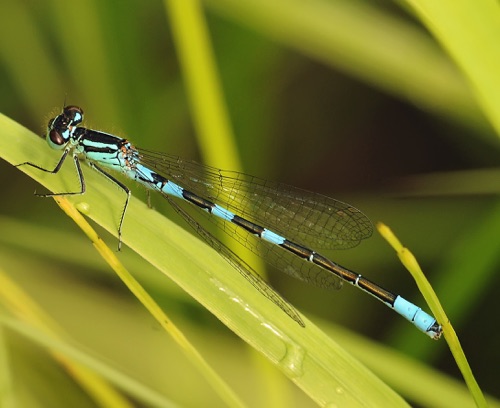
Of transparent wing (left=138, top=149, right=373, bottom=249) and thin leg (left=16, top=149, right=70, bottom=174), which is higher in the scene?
transparent wing (left=138, top=149, right=373, bottom=249)

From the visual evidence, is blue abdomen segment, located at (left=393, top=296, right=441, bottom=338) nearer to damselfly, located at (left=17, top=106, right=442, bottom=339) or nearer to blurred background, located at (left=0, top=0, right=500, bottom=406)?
damselfly, located at (left=17, top=106, right=442, bottom=339)

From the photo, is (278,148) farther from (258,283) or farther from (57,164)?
(258,283)

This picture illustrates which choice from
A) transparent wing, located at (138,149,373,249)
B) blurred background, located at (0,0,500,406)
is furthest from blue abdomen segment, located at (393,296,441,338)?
transparent wing, located at (138,149,373,249)

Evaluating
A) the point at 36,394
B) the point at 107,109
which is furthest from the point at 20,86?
the point at 36,394

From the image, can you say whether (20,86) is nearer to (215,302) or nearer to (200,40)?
(200,40)

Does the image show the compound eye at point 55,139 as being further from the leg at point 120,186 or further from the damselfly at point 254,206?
the leg at point 120,186

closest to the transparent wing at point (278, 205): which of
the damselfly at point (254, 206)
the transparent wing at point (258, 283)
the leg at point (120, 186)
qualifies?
the damselfly at point (254, 206)
